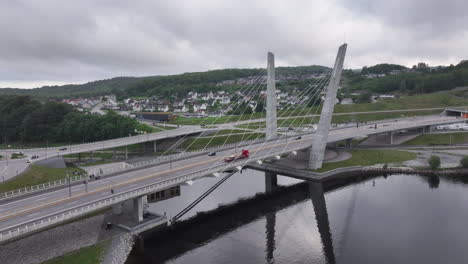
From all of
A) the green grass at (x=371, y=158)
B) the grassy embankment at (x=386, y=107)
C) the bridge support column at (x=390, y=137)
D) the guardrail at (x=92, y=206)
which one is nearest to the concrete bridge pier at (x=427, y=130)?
the bridge support column at (x=390, y=137)

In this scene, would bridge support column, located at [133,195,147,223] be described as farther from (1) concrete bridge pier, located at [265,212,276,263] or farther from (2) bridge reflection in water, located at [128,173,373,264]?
(1) concrete bridge pier, located at [265,212,276,263]

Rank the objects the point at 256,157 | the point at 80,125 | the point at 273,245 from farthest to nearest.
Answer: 1. the point at 80,125
2. the point at 256,157
3. the point at 273,245

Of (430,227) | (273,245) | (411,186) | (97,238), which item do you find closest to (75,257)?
(97,238)

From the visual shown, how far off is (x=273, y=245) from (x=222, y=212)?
11.7 m

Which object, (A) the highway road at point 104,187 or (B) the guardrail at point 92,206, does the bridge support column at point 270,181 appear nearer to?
(A) the highway road at point 104,187

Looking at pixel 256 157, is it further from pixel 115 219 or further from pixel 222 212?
pixel 115 219

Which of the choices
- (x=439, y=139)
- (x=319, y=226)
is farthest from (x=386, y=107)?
(x=319, y=226)

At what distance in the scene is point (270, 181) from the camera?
62906mm

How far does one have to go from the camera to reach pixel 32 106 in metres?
114

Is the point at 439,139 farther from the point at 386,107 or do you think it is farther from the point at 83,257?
the point at 83,257

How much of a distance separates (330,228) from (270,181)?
868 inches

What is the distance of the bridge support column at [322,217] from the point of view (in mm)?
35844

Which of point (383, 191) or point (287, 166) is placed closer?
point (383, 191)

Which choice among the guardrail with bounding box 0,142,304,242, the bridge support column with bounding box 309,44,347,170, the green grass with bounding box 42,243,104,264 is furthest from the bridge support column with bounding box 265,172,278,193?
the green grass with bounding box 42,243,104,264
